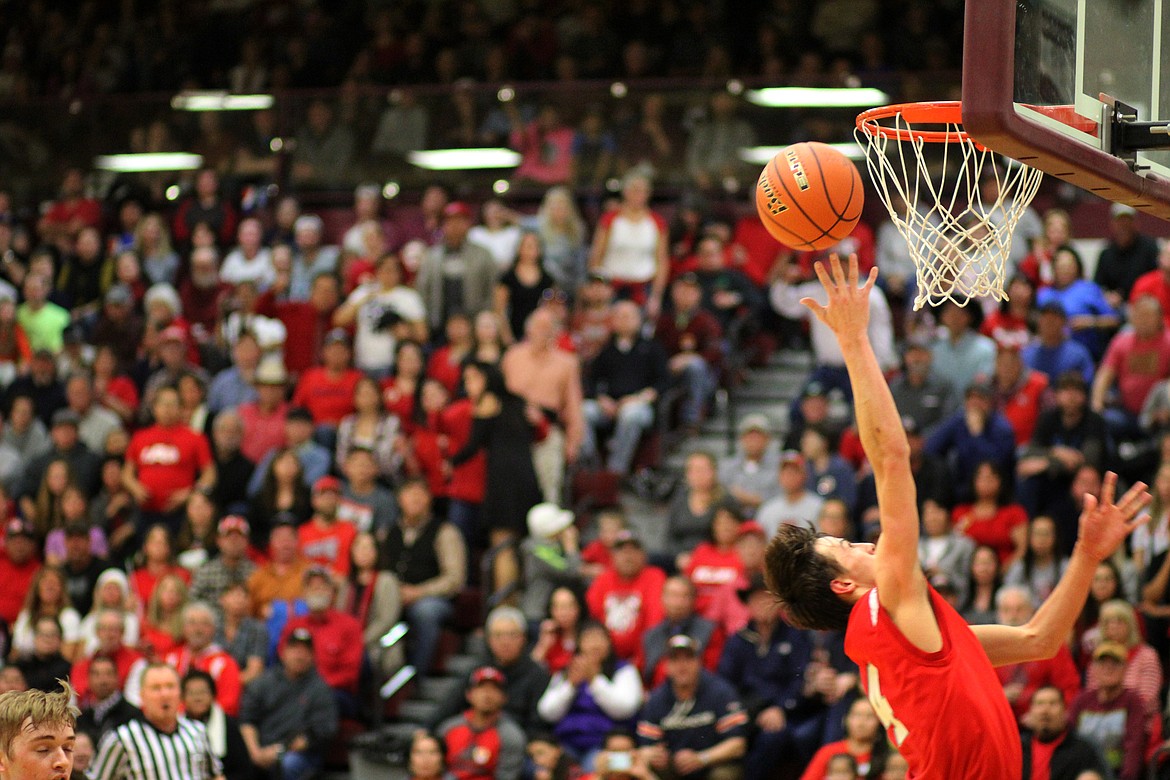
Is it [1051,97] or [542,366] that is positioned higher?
[1051,97]

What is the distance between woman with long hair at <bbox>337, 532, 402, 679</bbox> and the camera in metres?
11.9

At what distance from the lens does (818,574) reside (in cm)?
496

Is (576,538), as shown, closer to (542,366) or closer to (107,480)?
(542,366)

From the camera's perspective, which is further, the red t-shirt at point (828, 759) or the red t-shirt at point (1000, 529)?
the red t-shirt at point (1000, 529)

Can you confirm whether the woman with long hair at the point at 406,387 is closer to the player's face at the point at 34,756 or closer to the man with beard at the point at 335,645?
the man with beard at the point at 335,645

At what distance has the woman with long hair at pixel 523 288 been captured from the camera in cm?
1461

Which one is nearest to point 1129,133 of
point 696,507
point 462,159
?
point 696,507

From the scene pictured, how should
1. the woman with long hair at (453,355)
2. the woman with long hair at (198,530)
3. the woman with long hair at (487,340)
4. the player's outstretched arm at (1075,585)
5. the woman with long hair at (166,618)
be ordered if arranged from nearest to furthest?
1. the player's outstretched arm at (1075,585)
2. the woman with long hair at (166,618)
3. the woman with long hair at (198,530)
4. the woman with long hair at (487,340)
5. the woman with long hair at (453,355)

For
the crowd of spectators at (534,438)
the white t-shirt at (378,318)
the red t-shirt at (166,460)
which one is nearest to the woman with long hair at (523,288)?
the crowd of spectators at (534,438)

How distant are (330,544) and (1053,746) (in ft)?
18.0

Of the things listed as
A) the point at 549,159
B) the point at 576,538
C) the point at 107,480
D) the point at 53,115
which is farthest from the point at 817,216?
the point at 53,115

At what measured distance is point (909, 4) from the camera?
1750 cm

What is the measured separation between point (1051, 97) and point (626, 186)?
10.0m

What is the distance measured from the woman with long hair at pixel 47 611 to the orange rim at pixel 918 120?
7.58 meters
